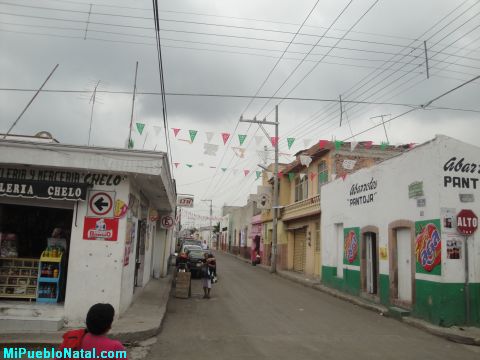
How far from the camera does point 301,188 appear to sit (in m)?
29.7

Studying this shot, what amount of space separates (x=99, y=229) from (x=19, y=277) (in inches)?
92.1

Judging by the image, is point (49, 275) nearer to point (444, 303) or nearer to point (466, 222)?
point (444, 303)

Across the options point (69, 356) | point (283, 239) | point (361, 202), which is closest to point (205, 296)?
point (361, 202)

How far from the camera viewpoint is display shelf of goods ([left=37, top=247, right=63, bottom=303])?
10195 millimetres

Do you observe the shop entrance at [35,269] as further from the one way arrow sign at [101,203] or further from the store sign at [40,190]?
the one way arrow sign at [101,203]

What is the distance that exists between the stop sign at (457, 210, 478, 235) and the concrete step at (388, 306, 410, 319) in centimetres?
295

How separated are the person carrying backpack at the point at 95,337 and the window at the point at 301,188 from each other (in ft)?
82.6

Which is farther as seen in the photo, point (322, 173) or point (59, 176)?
point (322, 173)

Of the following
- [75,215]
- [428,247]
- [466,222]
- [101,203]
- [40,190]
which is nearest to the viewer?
[40,190]

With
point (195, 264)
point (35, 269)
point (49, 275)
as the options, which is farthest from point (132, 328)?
point (195, 264)

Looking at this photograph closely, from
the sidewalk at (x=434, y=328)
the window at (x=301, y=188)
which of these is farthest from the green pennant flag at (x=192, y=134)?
the window at (x=301, y=188)

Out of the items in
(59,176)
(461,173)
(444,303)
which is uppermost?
(461,173)

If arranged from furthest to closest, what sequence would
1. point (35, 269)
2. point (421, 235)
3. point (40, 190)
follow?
point (421, 235) → point (35, 269) → point (40, 190)

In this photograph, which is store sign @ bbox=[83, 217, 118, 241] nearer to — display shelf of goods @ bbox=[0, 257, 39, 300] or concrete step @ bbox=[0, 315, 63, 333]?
display shelf of goods @ bbox=[0, 257, 39, 300]
